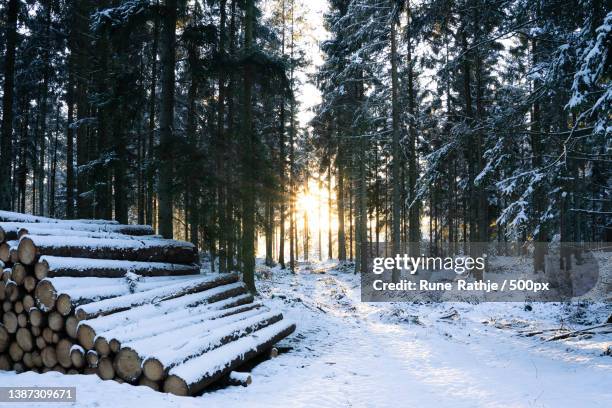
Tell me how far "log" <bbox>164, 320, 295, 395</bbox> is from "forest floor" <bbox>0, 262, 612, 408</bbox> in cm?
21

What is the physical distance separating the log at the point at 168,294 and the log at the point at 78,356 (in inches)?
17.4

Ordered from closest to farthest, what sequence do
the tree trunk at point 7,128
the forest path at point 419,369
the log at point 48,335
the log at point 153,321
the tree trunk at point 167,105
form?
the log at point 153,321, the forest path at point 419,369, the log at point 48,335, the tree trunk at point 167,105, the tree trunk at point 7,128

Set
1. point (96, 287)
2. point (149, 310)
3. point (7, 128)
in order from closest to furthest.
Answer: point (96, 287) → point (149, 310) → point (7, 128)

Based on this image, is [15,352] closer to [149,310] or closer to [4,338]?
[4,338]

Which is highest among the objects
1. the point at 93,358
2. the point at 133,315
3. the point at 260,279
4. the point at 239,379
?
the point at 133,315

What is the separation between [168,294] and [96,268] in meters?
1.32

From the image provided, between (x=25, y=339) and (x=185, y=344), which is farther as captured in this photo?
(x=25, y=339)

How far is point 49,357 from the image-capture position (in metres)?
5.85

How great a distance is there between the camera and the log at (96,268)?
19.5 feet

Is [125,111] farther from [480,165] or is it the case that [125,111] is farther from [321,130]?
[321,130]

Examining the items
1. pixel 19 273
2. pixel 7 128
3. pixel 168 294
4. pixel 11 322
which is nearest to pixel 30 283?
pixel 19 273

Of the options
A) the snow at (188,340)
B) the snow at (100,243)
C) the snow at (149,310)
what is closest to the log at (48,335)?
the snow at (149,310)

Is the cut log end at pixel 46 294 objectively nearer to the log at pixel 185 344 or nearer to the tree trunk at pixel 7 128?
the log at pixel 185 344

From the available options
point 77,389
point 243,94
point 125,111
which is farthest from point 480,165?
point 77,389
